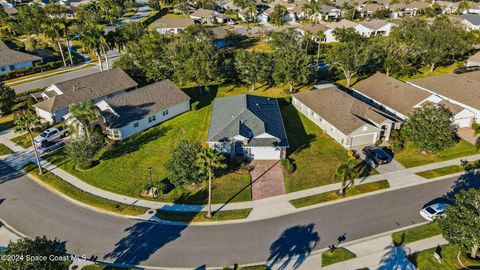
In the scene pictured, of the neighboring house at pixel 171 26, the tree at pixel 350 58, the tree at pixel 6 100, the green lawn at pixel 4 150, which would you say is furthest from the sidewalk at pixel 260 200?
the neighboring house at pixel 171 26

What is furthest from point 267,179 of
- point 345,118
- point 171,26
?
point 171,26

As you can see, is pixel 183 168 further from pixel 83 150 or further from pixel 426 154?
pixel 426 154

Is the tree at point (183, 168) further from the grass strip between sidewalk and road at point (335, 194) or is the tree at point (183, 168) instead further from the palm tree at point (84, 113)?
the palm tree at point (84, 113)

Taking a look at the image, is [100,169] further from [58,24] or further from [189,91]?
[58,24]

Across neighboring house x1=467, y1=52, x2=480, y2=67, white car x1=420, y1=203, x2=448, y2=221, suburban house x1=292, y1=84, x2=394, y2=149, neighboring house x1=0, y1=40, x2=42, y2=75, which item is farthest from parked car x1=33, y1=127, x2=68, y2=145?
neighboring house x1=467, y1=52, x2=480, y2=67

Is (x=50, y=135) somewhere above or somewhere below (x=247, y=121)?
below

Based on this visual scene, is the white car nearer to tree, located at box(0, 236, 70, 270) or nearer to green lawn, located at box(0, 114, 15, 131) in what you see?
tree, located at box(0, 236, 70, 270)
